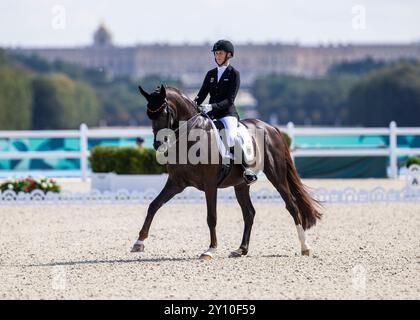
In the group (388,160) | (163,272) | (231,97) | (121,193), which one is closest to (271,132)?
(231,97)

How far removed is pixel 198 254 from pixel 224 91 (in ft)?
5.41

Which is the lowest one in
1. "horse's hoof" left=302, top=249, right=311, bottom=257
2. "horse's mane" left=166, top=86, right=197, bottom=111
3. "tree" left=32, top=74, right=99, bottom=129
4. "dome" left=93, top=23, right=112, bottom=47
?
"tree" left=32, top=74, right=99, bottom=129

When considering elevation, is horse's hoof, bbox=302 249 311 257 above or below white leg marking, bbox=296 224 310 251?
below

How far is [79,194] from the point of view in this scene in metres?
17.4

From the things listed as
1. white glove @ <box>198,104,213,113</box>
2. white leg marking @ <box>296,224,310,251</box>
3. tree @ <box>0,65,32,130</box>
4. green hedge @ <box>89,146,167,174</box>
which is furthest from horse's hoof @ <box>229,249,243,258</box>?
tree @ <box>0,65,32,130</box>

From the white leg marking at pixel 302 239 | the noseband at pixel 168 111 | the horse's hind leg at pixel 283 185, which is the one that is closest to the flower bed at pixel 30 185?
the horse's hind leg at pixel 283 185

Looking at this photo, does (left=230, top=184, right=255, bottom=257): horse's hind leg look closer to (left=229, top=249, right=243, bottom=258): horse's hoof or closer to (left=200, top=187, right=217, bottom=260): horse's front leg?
(left=229, top=249, right=243, bottom=258): horse's hoof

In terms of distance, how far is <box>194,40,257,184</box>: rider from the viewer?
10.4 meters

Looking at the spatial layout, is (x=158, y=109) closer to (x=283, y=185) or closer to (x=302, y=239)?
(x=283, y=185)

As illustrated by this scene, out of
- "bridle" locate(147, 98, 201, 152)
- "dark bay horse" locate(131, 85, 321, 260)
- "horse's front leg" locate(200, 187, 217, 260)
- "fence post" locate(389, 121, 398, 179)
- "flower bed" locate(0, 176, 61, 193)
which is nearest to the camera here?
"bridle" locate(147, 98, 201, 152)

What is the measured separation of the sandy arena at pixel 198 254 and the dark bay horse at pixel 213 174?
0.30m

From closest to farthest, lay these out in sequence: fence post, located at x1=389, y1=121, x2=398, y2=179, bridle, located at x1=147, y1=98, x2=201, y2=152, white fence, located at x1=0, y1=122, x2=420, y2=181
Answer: bridle, located at x1=147, y1=98, x2=201, y2=152, white fence, located at x1=0, y1=122, x2=420, y2=181, fence post, located at x1=389, y1=121, x2=398, y2=179

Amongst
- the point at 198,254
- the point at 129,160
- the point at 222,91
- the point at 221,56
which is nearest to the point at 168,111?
the point at 222,91
